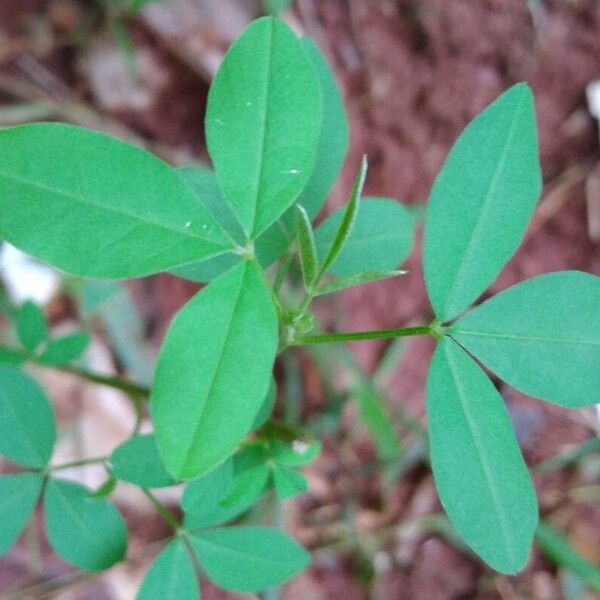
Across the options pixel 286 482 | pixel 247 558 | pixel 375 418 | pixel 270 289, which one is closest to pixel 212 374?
pixel 270 289

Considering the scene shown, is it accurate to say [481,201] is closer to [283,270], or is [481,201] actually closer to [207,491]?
[283,270]

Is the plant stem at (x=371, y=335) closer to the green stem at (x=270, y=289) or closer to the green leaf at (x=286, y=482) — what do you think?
the green stem at (x=270, y=289)

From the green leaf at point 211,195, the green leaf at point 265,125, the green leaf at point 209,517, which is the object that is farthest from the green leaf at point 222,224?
the green leaf at point 209,517

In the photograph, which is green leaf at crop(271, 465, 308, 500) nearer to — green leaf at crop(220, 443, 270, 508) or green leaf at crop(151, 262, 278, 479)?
green leaf at crop(220, 443, 270, 508)

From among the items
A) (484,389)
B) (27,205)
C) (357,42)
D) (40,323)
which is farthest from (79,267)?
(357,42)

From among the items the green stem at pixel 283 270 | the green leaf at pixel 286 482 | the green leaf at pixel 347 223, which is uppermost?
the green leaf at pixel 347 223

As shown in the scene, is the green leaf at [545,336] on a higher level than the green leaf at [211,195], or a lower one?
lower

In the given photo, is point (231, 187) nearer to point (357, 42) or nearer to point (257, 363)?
point (257, 363)
